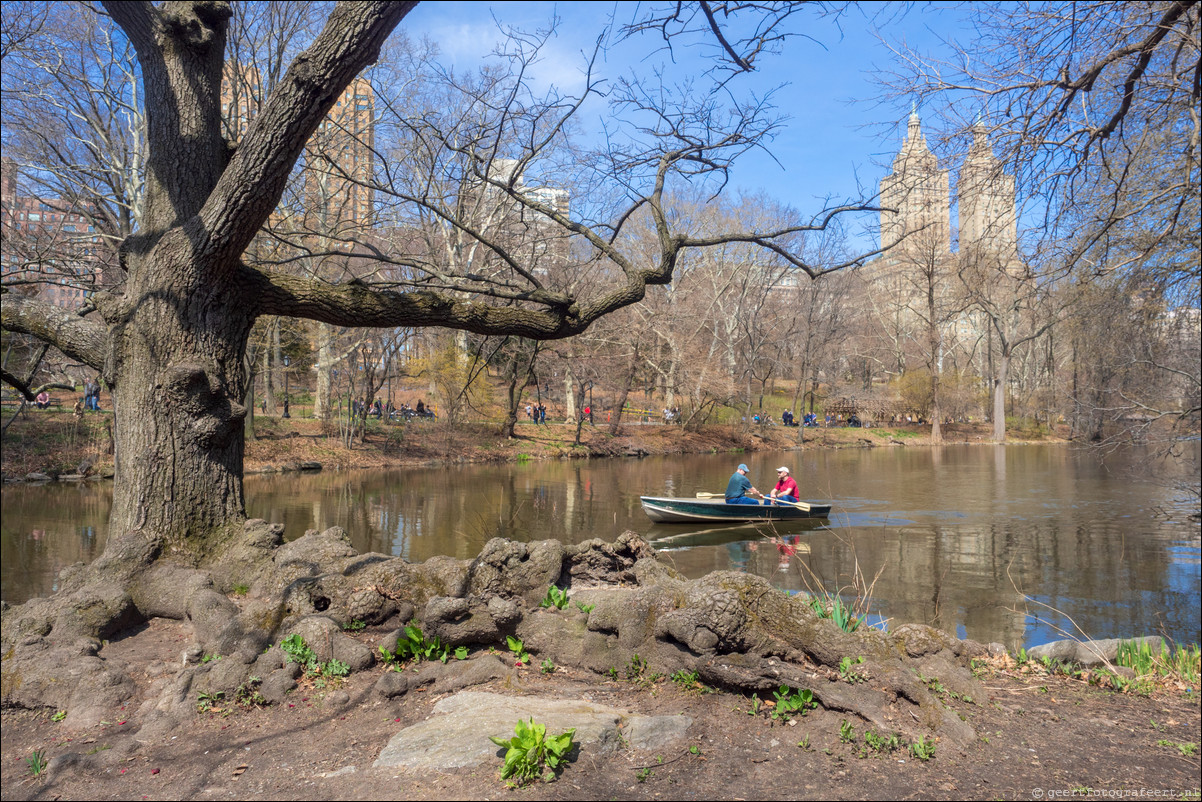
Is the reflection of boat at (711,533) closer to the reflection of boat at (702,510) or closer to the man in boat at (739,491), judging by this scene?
the reflection of boat at (702,510)

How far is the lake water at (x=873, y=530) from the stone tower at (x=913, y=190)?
10.6 feet

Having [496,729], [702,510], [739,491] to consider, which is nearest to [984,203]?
[496,729]

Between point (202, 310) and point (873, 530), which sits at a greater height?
point (202, 310)

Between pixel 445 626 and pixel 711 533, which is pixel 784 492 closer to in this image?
pixel 711 533

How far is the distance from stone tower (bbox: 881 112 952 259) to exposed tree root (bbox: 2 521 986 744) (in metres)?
3.18

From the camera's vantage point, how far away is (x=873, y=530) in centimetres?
1566

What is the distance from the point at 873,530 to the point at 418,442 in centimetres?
1730

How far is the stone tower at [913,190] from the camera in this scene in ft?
19.1

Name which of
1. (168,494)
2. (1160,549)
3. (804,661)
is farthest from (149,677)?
(1160,549)

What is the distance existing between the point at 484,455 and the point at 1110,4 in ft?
80.4

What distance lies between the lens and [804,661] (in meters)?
3.84

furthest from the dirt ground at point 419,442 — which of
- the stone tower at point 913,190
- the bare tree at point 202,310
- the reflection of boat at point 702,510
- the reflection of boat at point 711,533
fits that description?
the stone tower at point 913,190

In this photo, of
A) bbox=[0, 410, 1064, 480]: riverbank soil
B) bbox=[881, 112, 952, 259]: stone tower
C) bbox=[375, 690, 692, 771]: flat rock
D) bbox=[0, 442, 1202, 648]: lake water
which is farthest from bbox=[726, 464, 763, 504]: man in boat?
bbox=[0, 410, 1064, 480]: riverbank soil

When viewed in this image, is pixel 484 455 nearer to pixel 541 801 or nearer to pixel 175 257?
pixel 175 257
